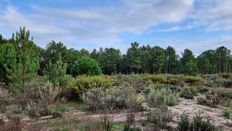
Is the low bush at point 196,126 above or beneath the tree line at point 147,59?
beneath

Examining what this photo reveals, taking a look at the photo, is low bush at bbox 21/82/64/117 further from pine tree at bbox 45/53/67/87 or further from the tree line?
the tree line

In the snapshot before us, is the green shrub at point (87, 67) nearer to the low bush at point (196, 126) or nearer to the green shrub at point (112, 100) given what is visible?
the green shrub at point (112, 100)

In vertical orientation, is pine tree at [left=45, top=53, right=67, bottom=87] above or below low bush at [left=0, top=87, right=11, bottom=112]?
above

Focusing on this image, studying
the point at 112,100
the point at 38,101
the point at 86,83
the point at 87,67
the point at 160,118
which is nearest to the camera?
the point at 160,118

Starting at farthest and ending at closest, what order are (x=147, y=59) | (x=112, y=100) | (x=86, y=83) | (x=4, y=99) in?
1. (x=147, y=59)
2. (x=86, y=83)
3. (x=4, y=99)
4. (x=112, y=100)

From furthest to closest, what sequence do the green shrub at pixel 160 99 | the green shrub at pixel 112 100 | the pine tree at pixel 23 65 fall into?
the pine tree at pixel 23 65, the green shrub at pixel 160 99, the green shrub at pixel 112 100

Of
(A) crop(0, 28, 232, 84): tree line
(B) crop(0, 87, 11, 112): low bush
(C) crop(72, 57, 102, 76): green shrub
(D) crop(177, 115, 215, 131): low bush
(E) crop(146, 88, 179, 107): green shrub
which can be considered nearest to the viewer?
(D) crop(177, 115, 215, 131): low bush

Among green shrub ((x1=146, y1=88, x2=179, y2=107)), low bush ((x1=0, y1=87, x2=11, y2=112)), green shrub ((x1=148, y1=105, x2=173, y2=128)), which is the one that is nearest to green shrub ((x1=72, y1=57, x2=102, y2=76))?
low bush ((x1=0, y1=87, x2=11, y2=112))

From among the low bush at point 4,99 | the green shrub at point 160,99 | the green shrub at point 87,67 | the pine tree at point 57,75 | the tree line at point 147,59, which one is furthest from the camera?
the tree line at point 147,59

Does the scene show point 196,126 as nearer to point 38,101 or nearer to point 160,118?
point 160,118

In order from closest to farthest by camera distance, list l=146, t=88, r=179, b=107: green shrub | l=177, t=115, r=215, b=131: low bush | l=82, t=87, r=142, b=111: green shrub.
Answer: l=177, t=115, r=215, b=131: low bush → l=82, t=87, r=142, b=111: green shrub → l=146, t=88, r=179, b=107: green shrub

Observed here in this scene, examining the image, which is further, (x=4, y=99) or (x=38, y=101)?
(x=4, y=99)

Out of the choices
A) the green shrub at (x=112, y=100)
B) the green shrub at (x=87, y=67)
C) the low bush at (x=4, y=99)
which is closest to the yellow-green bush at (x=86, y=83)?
the green shrub at (x=112, y=100)

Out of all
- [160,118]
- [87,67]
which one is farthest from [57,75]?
[160,118]
